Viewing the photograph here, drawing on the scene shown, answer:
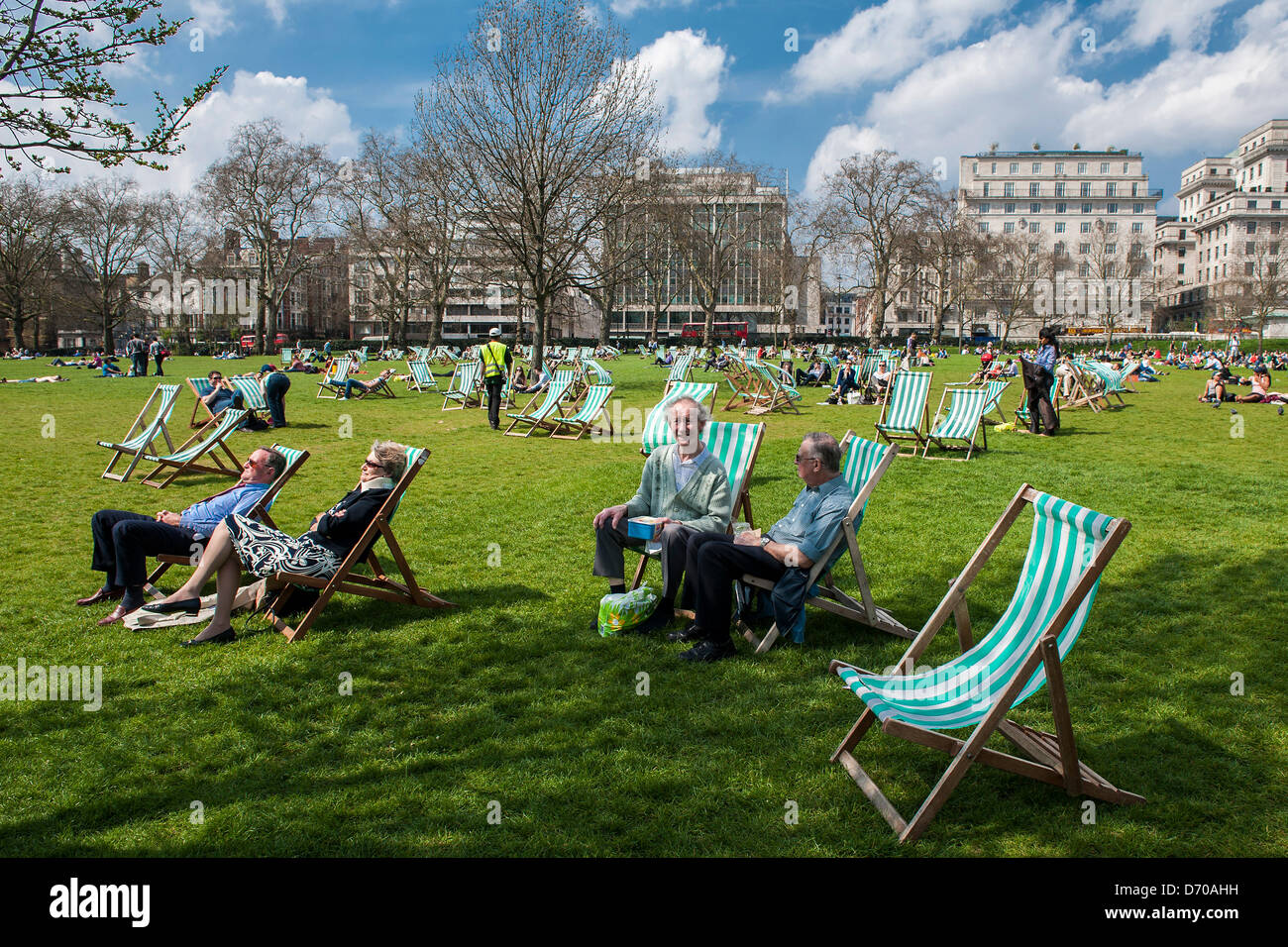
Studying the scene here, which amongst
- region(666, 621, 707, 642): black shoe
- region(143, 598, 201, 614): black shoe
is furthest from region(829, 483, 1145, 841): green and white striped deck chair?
region(143, 598, 201, 614): black shoe

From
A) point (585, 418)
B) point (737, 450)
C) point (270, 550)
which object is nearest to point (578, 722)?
point (270, 550)

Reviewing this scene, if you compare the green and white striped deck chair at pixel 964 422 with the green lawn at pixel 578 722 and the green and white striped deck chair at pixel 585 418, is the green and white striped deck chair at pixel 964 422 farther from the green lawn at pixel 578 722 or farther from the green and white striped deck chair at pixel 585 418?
the green and white striped deck chair at pixel 585 418

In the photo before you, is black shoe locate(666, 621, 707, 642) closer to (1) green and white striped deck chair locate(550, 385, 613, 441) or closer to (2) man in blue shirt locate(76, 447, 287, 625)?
(2) man in blue shirt locate(76, 447, 287, 625)

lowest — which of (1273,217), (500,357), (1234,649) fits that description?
(1234,649)

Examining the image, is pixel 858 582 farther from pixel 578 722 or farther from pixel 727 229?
pixel 727 229

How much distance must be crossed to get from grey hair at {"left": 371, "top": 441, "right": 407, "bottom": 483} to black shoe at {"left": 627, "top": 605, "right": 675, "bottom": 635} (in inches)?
68.5

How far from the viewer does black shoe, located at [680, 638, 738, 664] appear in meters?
4.40

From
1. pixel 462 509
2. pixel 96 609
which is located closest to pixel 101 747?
pixel 96 609

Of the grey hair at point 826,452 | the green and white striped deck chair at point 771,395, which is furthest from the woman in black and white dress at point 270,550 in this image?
the green and white striped deck chair at point 771,395

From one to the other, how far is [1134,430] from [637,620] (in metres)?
12.4

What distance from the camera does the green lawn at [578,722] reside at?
2930 mm

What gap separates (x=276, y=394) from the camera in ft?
46.1
